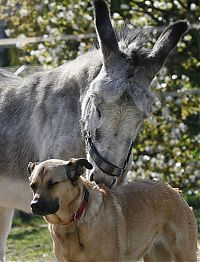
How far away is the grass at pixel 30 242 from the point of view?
9.27m

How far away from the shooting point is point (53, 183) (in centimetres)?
570

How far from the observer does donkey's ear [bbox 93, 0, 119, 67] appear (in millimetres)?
6586

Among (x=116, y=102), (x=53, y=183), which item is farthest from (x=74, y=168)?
(x=116, y=102)

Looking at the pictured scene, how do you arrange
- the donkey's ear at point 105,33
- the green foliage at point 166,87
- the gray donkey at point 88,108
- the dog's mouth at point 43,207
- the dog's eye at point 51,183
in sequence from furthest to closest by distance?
the green foliage at point 166,87 < the donkey's ear at point 105,33 < the gray donkey at point 88,108 < the dog's eye at point 51,183 < the dog's mouth at point 43,207

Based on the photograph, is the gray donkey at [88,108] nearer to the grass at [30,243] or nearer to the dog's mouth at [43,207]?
the dog's mouth at [43,207]

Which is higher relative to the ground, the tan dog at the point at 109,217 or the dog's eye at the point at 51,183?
the dog's eye at the point at 51,183

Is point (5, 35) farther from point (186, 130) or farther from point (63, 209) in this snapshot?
point (63, 209)

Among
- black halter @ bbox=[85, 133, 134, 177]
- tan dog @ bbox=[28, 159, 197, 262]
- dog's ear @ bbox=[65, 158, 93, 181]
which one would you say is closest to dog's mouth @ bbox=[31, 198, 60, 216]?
tan dog @ bbox=[28, 159, 197, 262]

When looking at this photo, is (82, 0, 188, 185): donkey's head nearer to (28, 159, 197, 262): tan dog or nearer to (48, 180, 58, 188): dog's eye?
(28, 159, 197, 262): tan dog

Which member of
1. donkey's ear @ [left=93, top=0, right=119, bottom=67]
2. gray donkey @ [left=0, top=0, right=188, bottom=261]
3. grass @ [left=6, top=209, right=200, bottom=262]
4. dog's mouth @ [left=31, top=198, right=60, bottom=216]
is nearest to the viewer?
dog's mouth @ [left=31, top=198, right=60, bottom=216]

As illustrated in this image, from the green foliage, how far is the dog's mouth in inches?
248

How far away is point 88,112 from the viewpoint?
650 cm

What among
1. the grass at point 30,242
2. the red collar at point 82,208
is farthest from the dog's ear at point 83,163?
the grass at point 30,242

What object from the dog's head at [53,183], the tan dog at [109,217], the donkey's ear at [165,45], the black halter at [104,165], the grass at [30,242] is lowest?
the grass at [30,242]
